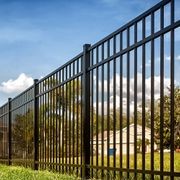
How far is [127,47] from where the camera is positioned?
606 cm

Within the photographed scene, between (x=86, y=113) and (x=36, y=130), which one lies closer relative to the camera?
(x=86, y=113)

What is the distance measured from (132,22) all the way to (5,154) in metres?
10.5

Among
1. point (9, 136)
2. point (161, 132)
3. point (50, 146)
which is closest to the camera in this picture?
point (161, 132)

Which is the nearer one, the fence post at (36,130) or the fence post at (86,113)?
the fence post at (86,113)

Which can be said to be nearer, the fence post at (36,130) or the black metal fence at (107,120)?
the black metal fence at (107,120)

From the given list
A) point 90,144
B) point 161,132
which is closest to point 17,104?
point 90,144

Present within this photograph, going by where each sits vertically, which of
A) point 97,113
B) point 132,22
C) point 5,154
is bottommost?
point 5,154

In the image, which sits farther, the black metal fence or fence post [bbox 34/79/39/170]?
fence post [bbox 34/79/39/170]

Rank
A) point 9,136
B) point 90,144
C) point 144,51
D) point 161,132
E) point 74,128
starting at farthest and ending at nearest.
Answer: point 9,136
point 74,128
point 90,144
point 144,51
point 161,132

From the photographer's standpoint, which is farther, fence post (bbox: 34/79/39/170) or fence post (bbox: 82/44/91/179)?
fence post (bbox: 34/79/39/170)

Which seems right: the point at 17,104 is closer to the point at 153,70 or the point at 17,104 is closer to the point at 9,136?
the point at 9,136

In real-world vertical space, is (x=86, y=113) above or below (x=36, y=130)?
above

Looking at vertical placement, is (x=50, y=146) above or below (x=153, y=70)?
below

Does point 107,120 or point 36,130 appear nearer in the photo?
point 107,120
